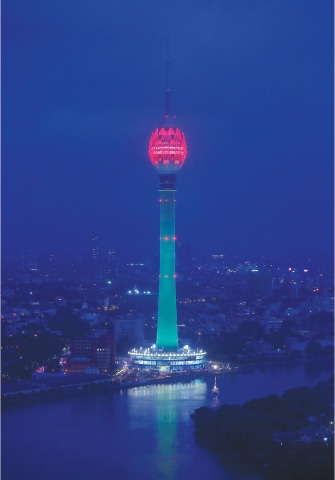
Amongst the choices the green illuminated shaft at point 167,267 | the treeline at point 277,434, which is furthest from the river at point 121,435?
the green illuminated shaft at point 167,267

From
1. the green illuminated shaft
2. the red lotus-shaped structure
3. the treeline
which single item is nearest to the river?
the treeline

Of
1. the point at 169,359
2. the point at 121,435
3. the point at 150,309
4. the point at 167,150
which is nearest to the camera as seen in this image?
the point at 121,435

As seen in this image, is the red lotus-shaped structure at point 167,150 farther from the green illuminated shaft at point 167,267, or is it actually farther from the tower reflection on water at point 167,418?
the tower reflection on water at point 167,418

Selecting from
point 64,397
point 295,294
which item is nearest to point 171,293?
point 64,397

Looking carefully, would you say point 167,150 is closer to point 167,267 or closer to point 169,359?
point 167,267

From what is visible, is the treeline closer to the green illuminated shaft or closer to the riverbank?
the riverbank

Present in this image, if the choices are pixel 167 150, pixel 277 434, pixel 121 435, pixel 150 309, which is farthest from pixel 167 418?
pixel 150 309

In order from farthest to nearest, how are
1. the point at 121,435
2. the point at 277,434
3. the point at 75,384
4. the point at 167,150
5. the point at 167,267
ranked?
the point at 167,150 → the point at 167,267 → the point at 75,384 → the point at 121,435 → the point at 277,434
